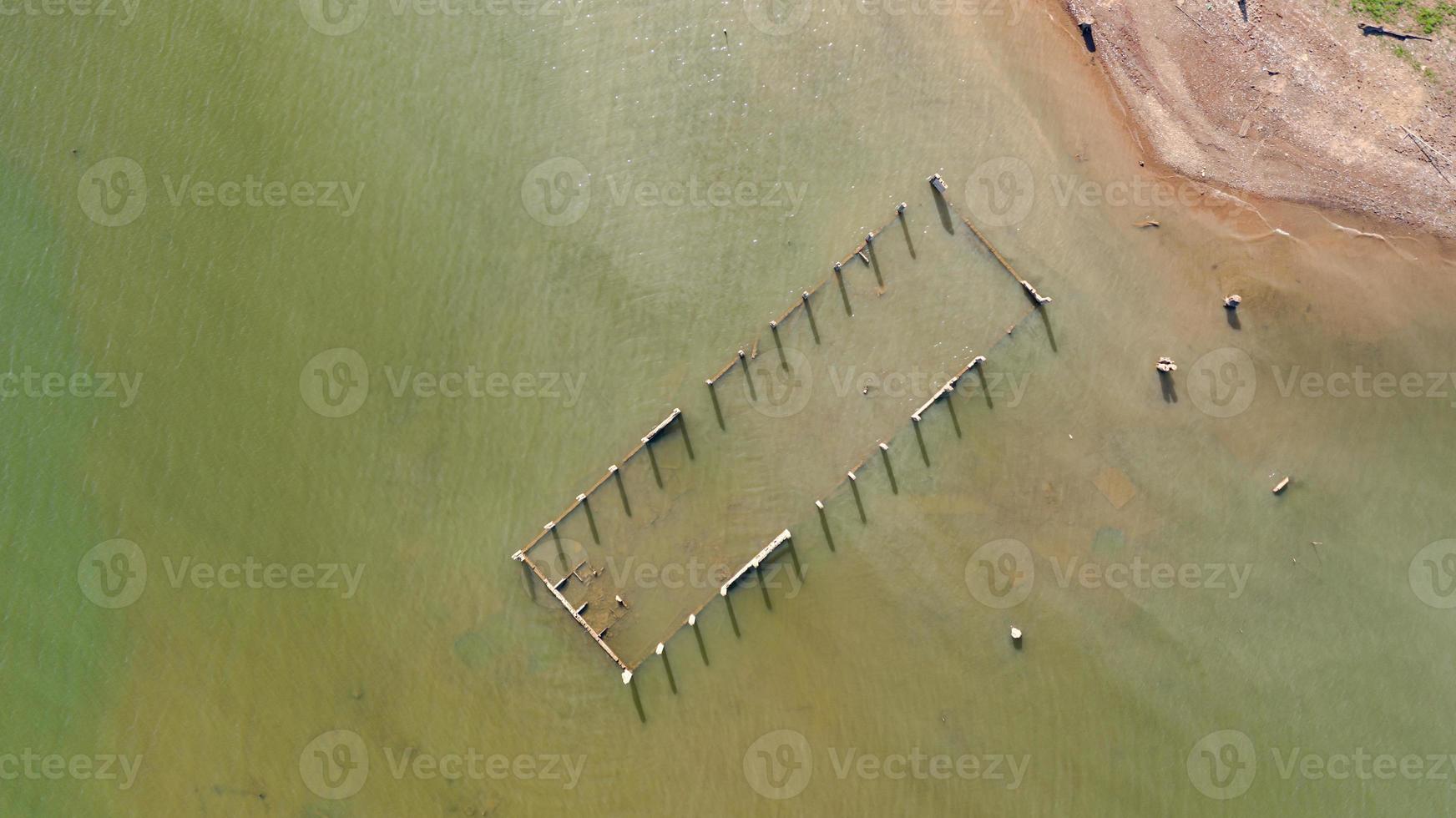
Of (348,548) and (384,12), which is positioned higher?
(384,12)

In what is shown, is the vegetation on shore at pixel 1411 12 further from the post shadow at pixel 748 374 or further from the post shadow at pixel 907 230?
the post shadow at pixel 748 374

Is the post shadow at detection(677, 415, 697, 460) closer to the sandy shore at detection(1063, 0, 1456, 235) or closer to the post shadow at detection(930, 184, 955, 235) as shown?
the post shadow at detection(930, 184, 955, 235)

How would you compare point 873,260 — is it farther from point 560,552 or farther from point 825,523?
point 560,552

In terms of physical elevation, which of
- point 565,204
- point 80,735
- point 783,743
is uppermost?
point 565,204

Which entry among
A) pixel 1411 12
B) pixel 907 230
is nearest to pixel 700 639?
pixel 907 230

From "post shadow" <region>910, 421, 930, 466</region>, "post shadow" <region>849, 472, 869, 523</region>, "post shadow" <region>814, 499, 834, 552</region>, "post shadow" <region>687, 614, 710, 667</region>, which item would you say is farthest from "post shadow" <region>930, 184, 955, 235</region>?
"post shadow" <region>687, 614, 710, 667</region>

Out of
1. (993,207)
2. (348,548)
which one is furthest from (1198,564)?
(348,548)

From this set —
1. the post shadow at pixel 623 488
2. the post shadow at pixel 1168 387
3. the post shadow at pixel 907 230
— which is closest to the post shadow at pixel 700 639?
the post shadow at pixel 623 488

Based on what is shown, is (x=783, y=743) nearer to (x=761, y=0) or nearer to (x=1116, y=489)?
(x=1116, y=489)
